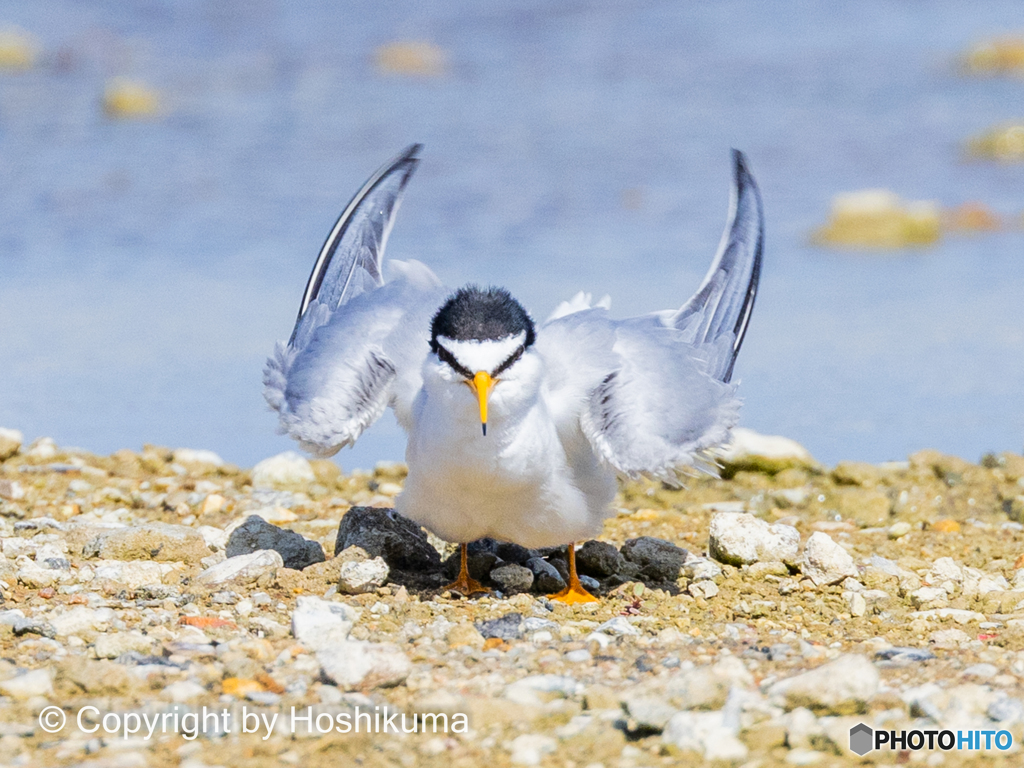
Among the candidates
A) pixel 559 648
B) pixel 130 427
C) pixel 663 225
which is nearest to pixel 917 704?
pixel 559 648

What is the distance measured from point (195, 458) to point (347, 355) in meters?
2.00

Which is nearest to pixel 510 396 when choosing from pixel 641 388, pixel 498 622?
pixel 641 388

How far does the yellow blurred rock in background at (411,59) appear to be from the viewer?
14.4 metres

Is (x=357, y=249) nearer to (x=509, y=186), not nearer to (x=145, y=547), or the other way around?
(x=145, y=547)

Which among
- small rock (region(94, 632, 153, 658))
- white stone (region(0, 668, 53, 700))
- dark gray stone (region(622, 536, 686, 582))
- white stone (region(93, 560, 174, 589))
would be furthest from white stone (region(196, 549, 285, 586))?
dark gray stone (region(622, 536, 686, 582))

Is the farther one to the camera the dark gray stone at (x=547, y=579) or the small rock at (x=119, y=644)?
the dark gray stone at (x=547, y=579)

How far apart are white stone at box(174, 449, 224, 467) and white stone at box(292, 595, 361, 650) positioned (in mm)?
2648

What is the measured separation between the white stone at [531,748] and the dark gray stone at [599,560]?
184cm

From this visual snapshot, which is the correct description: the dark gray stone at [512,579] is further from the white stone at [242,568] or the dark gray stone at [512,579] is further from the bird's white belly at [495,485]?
the white stone at [242,568]

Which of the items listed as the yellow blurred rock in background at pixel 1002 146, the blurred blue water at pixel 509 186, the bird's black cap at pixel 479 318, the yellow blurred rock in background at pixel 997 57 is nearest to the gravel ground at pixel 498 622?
the bird's black cap at pixel 479 318

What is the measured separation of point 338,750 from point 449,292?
7.69 ft

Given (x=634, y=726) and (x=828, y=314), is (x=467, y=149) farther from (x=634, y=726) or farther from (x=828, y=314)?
(x=634, y=726)

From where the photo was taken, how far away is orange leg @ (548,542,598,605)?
4.81 meters

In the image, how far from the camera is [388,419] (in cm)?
848
